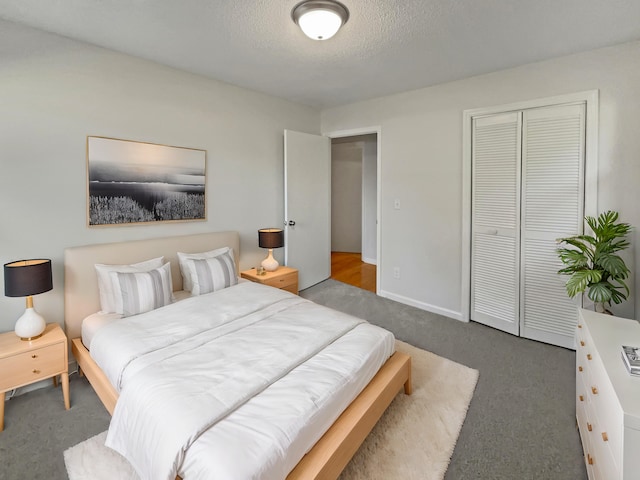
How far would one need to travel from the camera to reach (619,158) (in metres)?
2.47

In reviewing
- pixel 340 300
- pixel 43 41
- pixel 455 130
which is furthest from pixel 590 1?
pixel 43 41

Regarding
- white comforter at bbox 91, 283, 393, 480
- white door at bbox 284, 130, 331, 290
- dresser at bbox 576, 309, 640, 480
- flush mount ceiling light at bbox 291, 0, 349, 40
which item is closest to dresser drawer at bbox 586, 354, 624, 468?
dresser at bbox 576, 309, 640, 480

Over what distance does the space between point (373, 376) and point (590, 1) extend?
2574 mm

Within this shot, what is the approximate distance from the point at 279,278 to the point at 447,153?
7.36ft

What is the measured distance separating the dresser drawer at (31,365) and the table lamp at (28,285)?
0.14 m

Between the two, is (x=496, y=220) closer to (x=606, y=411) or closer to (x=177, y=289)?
(x=606, y=411)

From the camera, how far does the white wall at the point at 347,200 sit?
7.21 metres

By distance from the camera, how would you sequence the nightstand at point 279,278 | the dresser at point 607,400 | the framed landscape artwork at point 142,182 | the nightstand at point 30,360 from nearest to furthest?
1. the dresser at point 607,400
2. the nightstand at point 30,360
3. the framed landscape artwork at point 142,182
4. the nightstand at point 279,278

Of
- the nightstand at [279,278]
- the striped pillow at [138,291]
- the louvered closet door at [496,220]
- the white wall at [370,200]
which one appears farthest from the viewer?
the white wall at [370,200]

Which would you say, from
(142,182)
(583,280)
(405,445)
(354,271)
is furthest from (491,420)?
(354,271)

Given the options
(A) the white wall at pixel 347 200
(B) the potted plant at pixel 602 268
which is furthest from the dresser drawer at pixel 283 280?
(A) the white wall at pixel 347 200

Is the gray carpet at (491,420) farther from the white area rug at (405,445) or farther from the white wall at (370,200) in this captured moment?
the white wall at (370,200)

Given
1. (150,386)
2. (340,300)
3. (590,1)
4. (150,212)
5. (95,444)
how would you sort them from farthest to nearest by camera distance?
1. (340,300)
2. (150,212)
3. (590,1)
4. (95,444)
5. (150,386)

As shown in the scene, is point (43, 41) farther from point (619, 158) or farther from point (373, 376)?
point (619, 158)
